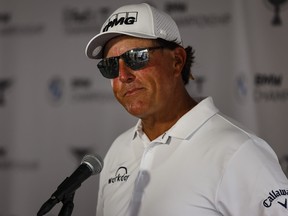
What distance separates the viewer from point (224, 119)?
40.9 inches

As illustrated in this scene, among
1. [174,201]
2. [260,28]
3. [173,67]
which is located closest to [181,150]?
[174,201]

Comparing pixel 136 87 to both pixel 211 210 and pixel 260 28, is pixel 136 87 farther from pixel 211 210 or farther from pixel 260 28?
pixel 260 28

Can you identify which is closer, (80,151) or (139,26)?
(139,26)

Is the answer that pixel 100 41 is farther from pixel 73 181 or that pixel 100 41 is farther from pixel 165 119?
pixel 73 181

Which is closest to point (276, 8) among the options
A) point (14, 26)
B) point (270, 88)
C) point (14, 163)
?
point (270, 88)

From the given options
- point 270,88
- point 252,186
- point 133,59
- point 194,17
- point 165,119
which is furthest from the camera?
point 194,17

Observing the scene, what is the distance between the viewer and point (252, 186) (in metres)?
0.86

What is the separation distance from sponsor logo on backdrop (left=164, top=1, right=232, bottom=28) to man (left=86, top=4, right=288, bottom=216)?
0.72m

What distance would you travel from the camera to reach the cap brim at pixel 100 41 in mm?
994

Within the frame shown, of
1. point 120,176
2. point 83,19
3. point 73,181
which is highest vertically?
point 83,19

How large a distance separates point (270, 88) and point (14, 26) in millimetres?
1363

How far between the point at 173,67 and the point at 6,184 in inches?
54.1

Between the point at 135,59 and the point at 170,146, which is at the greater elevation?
the point at 135,59

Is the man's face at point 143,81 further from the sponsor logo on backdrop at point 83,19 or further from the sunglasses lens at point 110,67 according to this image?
the sponsor logo on backdrop at point 83,19
